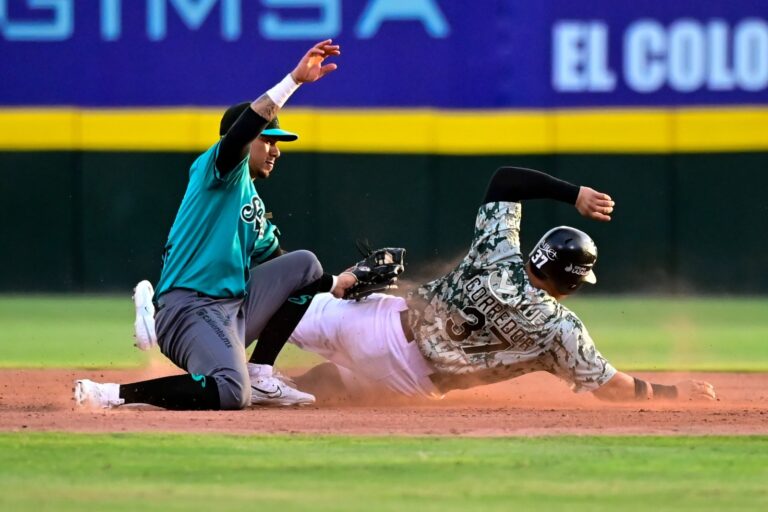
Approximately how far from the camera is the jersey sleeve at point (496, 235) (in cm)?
665

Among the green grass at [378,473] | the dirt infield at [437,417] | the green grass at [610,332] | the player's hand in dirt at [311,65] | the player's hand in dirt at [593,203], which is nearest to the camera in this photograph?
the green grass at [378,473]

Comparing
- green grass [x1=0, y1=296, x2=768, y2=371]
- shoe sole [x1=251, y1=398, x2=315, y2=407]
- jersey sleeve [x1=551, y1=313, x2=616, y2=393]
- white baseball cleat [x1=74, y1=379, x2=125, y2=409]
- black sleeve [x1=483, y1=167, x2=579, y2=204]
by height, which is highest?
black sleeve [x1=483, y1=167, x2=579, y2=204]

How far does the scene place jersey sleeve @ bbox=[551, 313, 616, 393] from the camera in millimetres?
6527

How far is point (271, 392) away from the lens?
675 centimetres

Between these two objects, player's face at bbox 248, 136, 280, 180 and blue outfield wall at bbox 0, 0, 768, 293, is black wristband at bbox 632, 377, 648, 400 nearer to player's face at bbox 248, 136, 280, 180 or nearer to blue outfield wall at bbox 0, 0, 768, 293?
player's face at bbox 248, 136, 280, 180

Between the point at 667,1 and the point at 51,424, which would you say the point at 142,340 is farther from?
the point at 667,1

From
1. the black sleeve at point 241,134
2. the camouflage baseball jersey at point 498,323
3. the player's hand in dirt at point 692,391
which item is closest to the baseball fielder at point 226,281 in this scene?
the black sleeve at point 241,134

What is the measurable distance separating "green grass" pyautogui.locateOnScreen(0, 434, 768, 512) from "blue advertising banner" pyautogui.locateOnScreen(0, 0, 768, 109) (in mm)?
7202

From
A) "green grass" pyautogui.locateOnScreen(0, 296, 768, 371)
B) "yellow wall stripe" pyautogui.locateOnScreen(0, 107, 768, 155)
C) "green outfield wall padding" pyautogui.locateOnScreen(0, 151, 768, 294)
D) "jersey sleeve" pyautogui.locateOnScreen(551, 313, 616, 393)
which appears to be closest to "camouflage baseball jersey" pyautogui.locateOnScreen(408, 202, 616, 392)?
"jersey sleeve" pyautogui.locateOnScreen(551, 313, 616, 393)

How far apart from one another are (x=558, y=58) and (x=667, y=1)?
100 centimetres

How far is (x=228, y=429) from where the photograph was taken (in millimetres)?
5859

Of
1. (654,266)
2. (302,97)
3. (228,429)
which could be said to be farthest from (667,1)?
(228,429)

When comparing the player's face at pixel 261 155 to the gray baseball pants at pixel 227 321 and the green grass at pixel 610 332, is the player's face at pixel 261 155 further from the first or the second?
the green grass at pixel 610 332

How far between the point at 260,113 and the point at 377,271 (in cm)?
99
